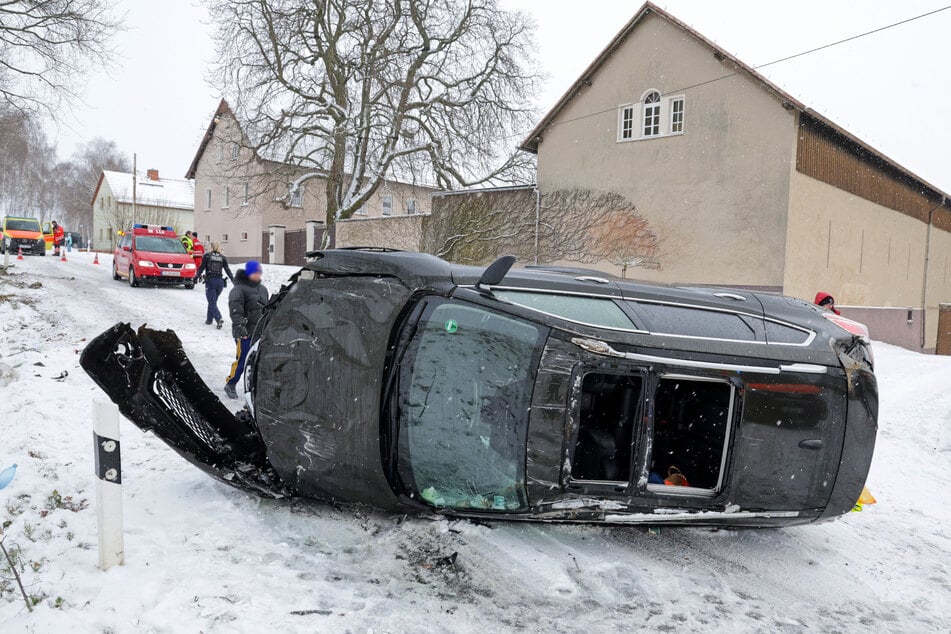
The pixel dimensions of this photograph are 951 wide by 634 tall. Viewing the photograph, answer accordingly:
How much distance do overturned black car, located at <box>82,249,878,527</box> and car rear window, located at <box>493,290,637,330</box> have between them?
0.01 m

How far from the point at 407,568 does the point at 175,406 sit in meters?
1.94

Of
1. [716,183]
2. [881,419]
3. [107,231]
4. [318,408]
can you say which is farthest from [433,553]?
[107,231]

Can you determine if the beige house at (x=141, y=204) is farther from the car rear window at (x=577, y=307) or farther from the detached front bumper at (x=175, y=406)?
the car rear window at (x=577, y=307)

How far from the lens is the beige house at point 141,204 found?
48594 millimetres

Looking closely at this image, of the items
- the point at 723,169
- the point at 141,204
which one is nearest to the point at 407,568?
the point at 723,169

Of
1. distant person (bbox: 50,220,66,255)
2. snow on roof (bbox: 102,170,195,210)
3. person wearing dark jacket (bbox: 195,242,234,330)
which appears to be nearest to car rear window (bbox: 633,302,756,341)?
person wearing dark jacket (bbox: 195,242,234,330)

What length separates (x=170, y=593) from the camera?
8.68 ft

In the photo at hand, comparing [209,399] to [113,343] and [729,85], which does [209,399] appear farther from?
[729,85]

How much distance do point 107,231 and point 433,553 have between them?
209 ft

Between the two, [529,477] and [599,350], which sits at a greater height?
[599,350]

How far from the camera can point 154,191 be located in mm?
53688

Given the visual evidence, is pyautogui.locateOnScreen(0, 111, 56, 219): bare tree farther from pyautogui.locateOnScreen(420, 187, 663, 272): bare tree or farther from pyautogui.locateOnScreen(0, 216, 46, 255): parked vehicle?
pyautogui.locateOnScreen(420, 187, 663, 272): bare tree

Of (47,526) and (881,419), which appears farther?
(881,419)

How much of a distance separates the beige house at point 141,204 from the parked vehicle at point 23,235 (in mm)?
16595
